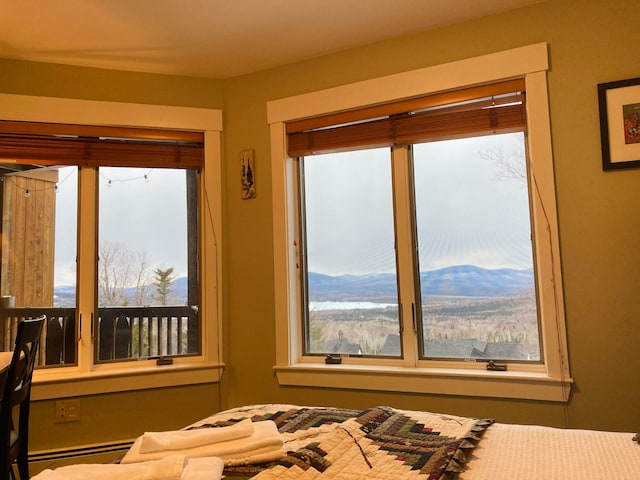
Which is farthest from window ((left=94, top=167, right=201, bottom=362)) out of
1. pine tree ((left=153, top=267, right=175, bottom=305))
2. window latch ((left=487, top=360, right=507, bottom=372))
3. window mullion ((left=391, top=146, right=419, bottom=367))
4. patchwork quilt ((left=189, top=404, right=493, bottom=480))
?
window latch ((left=487, top=360, right=507, bottom=372))

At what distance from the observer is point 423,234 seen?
2.64 meters

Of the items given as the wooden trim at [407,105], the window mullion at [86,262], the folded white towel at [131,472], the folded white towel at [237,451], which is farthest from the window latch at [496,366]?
the window mullion at [86,262]

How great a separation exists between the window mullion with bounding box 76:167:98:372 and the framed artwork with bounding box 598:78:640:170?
2.76 meters

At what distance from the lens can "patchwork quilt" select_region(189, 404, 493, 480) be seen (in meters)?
1.09

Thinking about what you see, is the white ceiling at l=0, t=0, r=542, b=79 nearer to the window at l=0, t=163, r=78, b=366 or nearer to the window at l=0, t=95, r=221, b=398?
the window at l=0, t=95, r=221, b=398

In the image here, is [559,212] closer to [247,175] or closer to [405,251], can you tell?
[405,251]

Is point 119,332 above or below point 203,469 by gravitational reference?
above

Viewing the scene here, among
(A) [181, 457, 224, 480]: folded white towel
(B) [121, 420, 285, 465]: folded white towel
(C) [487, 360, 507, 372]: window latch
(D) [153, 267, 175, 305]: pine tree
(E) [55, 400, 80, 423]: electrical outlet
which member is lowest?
(E) [55, 400, 80, 423]: electrical outlet

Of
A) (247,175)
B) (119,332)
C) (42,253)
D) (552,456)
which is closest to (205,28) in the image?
(247,175)

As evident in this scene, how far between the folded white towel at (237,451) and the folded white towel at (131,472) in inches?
4.4

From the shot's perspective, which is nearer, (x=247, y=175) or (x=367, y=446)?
(x=367, y=446)

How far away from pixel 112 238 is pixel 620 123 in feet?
9.17

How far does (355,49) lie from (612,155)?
4.75 ft

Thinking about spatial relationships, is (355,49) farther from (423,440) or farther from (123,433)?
(123,433)
